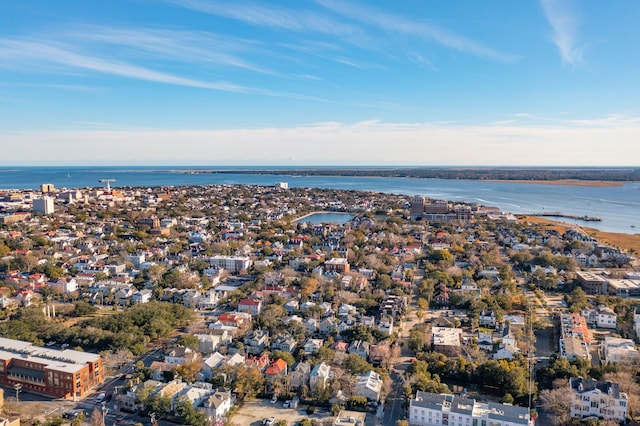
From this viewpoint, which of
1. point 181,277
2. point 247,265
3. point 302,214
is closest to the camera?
point 181,277

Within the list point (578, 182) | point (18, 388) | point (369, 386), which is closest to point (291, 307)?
point (369, 386)

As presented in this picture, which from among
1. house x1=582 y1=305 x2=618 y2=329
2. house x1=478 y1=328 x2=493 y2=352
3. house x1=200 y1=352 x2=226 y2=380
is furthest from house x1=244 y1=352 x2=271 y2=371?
house x1=582 y1=305 x2=618 y2=329

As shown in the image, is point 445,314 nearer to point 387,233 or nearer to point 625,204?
point 387,233

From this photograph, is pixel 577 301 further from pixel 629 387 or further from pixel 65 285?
pixel 65 285

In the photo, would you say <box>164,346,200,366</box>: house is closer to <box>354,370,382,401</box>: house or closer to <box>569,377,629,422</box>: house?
<box>354,370,382,401</box>: house

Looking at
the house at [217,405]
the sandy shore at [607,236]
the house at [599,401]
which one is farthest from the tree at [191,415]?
the sandy shore at [607,236]

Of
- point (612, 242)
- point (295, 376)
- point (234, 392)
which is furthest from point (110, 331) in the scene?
point (612, 242)
